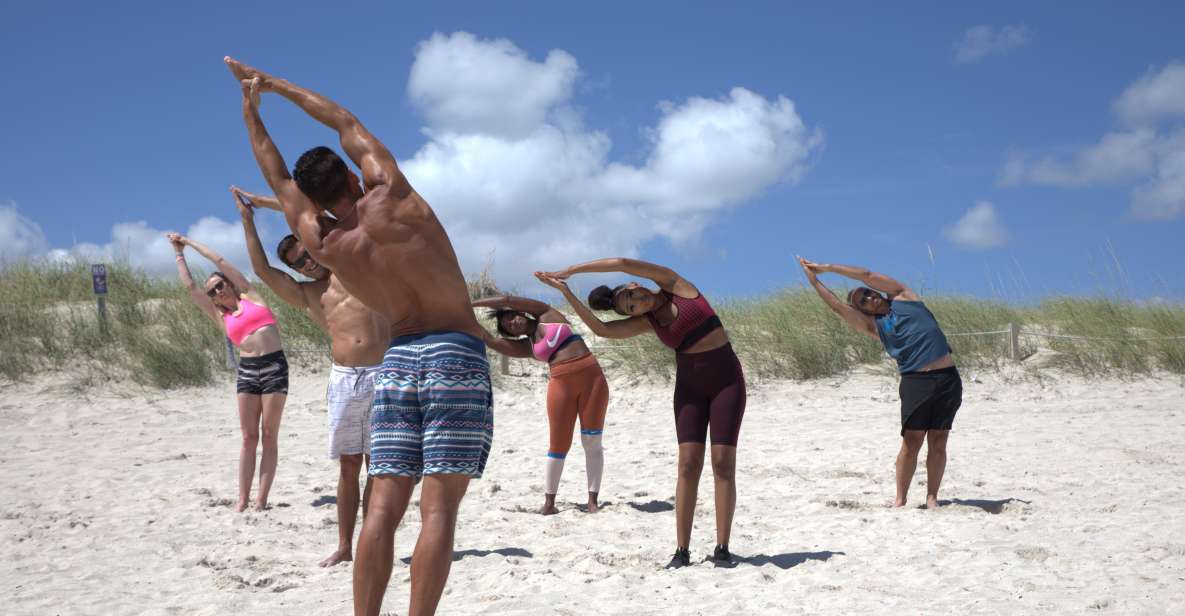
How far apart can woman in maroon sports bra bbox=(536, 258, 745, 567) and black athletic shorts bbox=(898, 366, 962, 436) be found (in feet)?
5.83

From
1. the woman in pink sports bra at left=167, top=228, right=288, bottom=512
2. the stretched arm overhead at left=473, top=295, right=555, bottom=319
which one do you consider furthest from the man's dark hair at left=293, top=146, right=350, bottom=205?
the woman in pink sports bra at left=167, top=228, right=288, bottom=512

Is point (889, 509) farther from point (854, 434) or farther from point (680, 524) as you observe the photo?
point (854, 434)

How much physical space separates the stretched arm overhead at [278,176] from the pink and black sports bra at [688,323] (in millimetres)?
2171

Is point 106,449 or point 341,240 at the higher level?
point 341,240

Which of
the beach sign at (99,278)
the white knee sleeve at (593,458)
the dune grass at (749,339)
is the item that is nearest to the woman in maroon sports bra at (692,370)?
the white knee sleeve at (593,458)

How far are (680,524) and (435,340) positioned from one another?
2.37 m

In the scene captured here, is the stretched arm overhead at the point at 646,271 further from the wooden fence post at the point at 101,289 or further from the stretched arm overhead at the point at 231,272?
the wooden fence post at the point at 101,289

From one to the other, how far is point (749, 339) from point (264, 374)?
8.59 metres

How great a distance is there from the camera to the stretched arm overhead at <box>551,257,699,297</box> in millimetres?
4680

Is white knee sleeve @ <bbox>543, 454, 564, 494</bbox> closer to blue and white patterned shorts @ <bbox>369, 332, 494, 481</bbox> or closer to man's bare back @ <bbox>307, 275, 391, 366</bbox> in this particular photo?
man's bare back @ <bbox>307, 275, 391, 366</bbox>

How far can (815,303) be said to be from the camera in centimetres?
1430

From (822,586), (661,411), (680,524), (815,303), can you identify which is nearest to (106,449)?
(661,411)

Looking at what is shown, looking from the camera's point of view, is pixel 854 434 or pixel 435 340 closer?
pixel 435 340

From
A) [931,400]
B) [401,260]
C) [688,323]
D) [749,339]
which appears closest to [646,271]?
[688,323]
